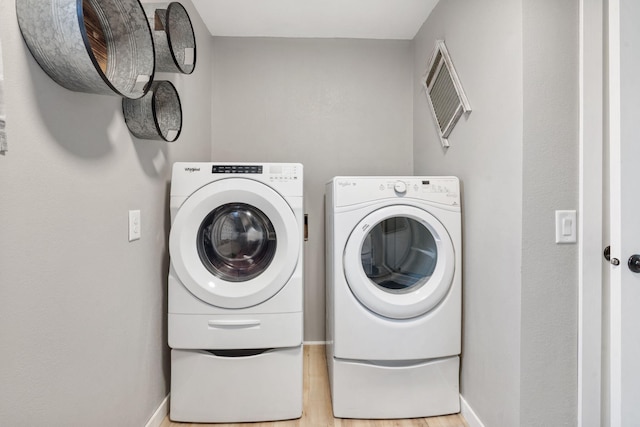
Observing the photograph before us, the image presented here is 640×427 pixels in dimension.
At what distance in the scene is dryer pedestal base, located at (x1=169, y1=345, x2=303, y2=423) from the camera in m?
1.62

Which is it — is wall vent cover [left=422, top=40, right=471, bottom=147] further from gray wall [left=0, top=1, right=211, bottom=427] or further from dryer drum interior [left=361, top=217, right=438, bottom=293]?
gray wall [left=0, top=1, right=211, bottom=427]

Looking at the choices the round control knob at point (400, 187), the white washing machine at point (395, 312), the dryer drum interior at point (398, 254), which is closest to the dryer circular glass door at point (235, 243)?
the white washing machine at point (395, 312)

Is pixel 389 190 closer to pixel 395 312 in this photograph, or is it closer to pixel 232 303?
pixel 395 312

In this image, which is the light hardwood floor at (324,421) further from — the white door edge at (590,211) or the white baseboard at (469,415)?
the white door edge at (590,211)

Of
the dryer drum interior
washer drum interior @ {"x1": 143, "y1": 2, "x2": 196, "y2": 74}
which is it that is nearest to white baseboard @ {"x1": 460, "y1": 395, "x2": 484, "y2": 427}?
the dryer drum interior

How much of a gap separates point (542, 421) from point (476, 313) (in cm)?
45

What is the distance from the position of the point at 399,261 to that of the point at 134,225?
49.0 inches

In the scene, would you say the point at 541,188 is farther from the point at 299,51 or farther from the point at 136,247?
the point at 299,51

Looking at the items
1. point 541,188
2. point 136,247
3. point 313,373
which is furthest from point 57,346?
point 541,188

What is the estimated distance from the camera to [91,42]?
1059 mm

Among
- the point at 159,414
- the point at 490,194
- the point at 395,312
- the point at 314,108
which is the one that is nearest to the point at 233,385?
the point at 159,414

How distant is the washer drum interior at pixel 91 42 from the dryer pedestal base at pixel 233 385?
120cm

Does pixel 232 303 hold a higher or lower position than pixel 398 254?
lower

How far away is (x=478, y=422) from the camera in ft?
5.10
